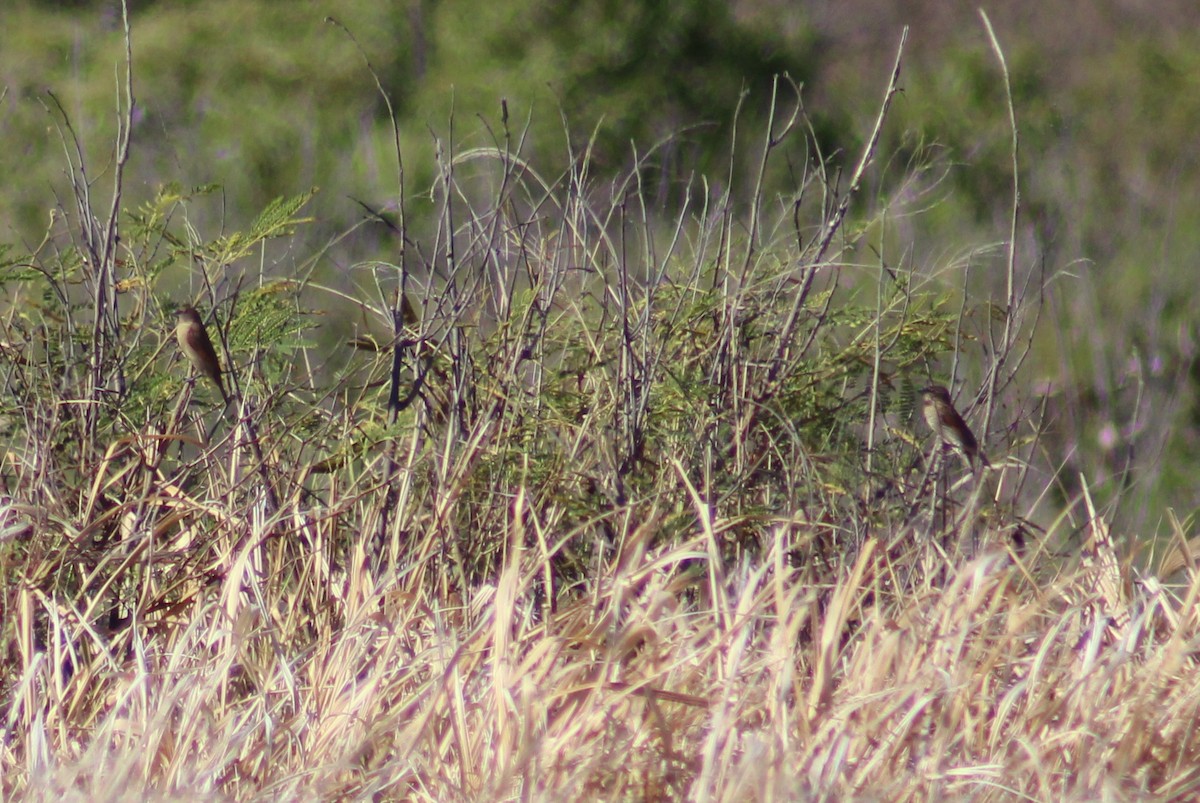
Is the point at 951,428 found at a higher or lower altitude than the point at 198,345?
lower

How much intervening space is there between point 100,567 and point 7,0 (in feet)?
A: 30.8

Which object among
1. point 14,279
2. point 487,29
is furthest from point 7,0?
point 14,279

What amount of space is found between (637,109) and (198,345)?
669 centimetres

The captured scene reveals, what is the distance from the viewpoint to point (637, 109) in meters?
9.66

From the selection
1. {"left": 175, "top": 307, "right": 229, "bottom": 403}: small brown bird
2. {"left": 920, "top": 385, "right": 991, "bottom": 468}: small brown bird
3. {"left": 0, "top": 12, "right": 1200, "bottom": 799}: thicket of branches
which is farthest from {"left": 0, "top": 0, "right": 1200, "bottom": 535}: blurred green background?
{"left": 175, "top": 307, "right": 229, "bottom": 403}: small brown bird

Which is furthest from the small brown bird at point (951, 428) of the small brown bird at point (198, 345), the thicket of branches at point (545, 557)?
the small brown bird at point (198, 345)

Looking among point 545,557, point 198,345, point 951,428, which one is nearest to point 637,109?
point 951,428

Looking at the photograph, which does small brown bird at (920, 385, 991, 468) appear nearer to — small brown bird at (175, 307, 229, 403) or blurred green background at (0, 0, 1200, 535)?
small brown bird at (175, 307, 229, 403)

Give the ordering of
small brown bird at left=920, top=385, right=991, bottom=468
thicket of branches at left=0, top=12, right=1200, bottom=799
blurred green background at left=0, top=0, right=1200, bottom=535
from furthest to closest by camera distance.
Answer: blurred green background at left=0, top=0, right=1200, bottom=535 < small brown bird at left=920, top=385, right=991, bottom=468 < thicket of branches at left=0, top=12, right=1200, bottom=799

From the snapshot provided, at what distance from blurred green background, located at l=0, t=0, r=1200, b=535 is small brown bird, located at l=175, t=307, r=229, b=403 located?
527 centimetres

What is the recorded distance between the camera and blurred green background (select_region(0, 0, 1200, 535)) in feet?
28.7

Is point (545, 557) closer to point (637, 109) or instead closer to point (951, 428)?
point (951, 428)

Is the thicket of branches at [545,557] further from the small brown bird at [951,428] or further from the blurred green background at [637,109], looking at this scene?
the blurred green background at [637,109]

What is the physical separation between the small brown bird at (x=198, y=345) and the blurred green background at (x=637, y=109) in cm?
527
